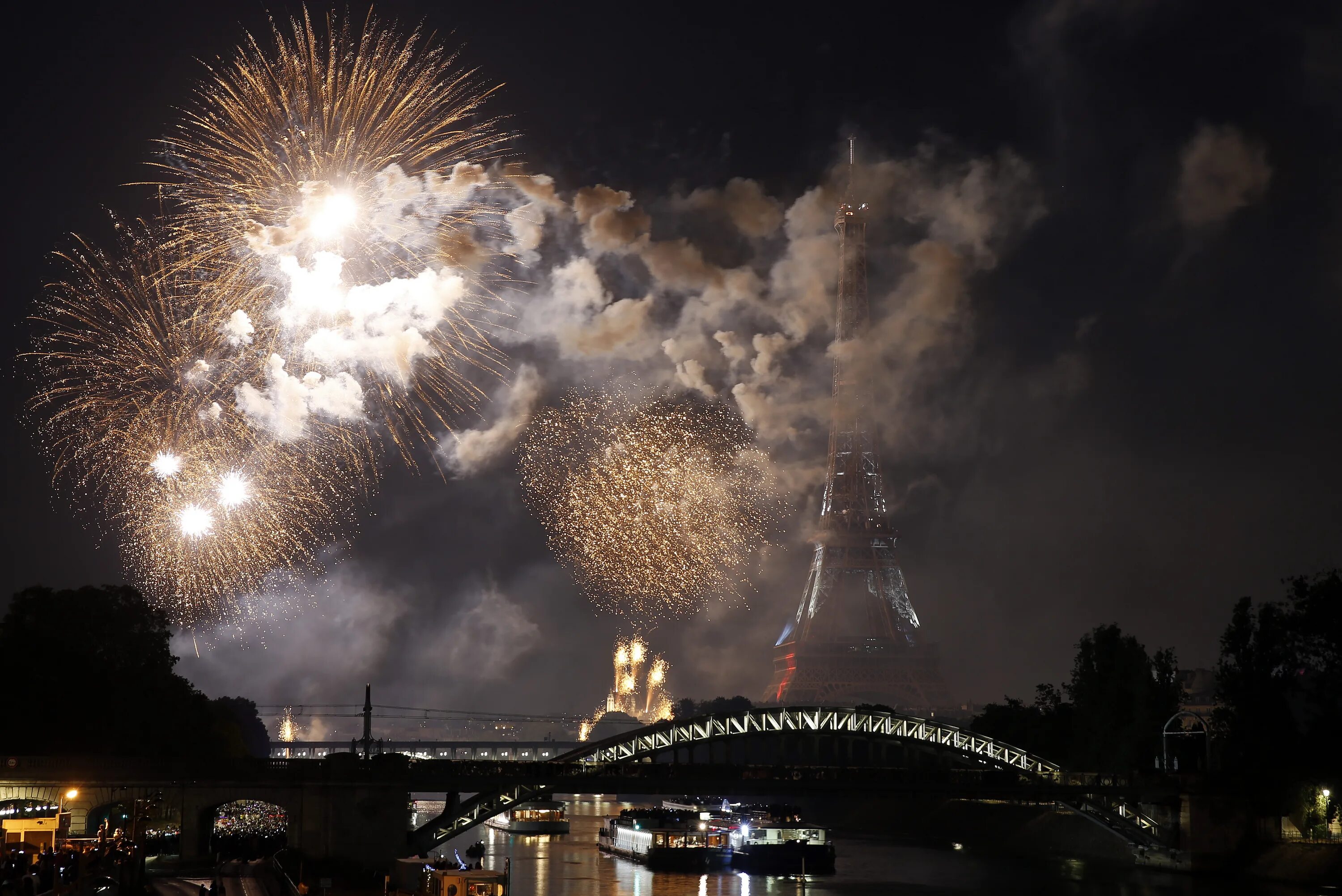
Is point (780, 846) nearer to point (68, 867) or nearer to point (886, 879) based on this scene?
point (886, 879)

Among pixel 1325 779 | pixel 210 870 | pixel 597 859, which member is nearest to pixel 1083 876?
pixel 1325 779

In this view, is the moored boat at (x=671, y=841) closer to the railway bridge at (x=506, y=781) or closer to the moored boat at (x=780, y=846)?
the moored boat at (x=780, y=846)

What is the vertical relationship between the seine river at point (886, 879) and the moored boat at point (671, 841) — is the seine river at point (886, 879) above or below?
below

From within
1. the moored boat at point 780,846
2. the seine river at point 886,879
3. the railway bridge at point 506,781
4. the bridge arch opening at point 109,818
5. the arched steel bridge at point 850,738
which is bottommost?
the seine river at point 886,879

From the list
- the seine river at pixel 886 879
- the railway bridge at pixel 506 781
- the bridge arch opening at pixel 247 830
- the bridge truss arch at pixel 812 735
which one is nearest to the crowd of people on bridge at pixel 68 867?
the railway bridge at pixel 506 781

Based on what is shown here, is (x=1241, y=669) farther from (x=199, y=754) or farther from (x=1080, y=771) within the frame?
(x=199, y=754)

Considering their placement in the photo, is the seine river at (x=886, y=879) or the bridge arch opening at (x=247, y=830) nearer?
the seine river at (x=886, y=879)

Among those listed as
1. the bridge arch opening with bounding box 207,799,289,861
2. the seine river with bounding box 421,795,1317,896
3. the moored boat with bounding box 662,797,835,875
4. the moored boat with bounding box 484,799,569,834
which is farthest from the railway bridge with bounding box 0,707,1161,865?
the moored boat with bounding box 484,799,569,834
